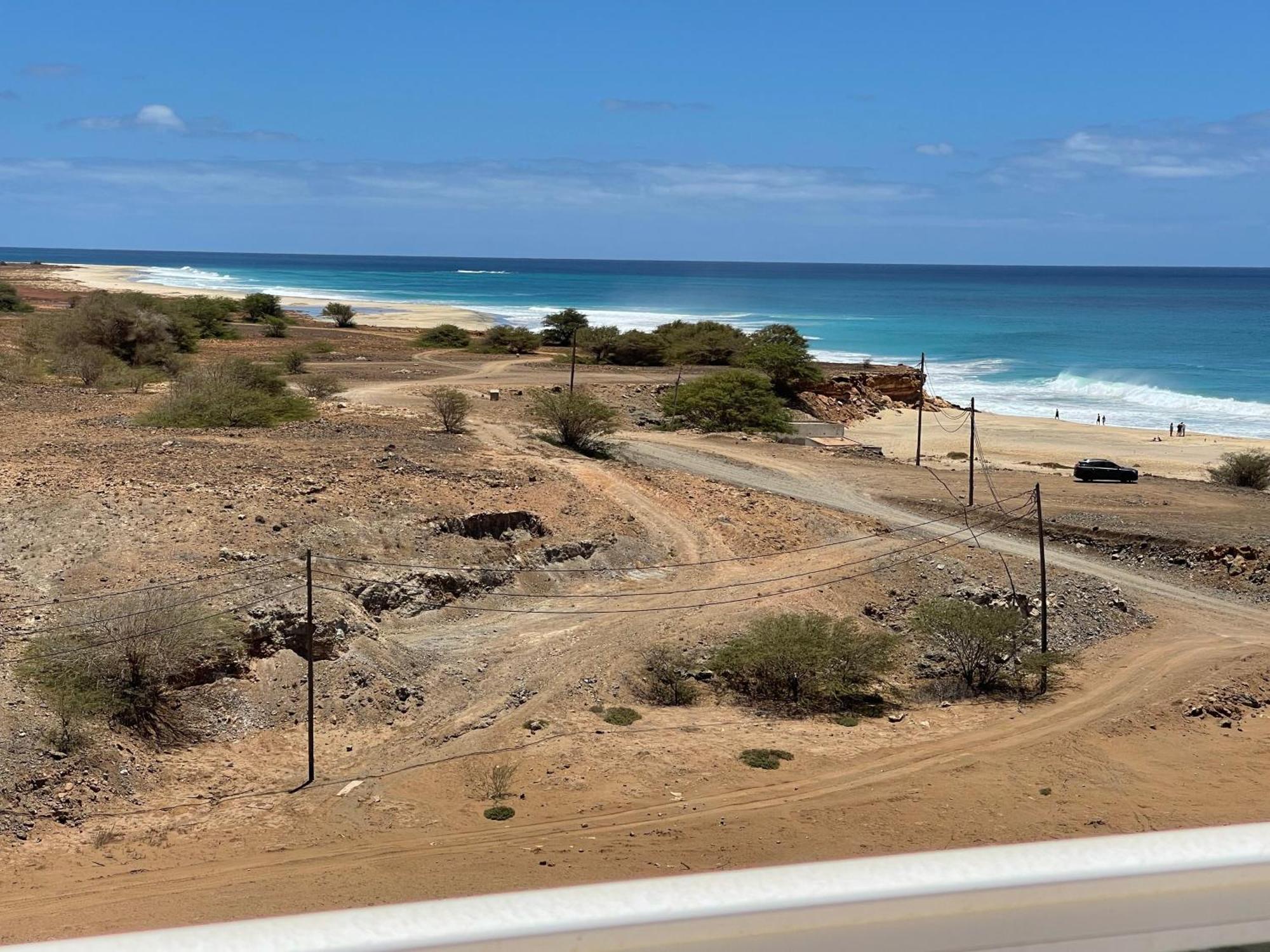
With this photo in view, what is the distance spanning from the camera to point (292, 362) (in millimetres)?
52812

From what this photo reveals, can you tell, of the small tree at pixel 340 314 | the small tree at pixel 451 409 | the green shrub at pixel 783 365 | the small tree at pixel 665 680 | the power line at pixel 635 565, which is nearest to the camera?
the small tree at pixel 665 680

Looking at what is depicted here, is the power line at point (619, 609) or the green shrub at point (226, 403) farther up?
the green shrub at point (226, 403)

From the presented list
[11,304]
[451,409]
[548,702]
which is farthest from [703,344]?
[11,304]

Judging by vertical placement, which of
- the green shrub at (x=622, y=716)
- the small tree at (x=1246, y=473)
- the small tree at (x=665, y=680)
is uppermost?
the small tree at (x=1246, y=473)

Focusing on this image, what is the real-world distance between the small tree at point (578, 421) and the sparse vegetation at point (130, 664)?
64.2ft

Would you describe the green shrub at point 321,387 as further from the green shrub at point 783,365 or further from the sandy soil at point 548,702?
the green shrub at point 783,365

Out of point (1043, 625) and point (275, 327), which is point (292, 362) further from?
point (1043, 625)

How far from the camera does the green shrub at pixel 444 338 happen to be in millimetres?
72375

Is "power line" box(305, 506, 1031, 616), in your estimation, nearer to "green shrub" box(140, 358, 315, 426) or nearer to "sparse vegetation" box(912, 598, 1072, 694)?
"sparse vegetation" box(912, 598, 1072, 694)

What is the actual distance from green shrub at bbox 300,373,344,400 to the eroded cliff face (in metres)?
22.5

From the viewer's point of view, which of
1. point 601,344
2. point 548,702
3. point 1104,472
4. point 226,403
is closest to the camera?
point 548,702

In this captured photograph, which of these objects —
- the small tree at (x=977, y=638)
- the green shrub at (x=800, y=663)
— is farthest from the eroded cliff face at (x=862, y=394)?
the green shrub at (x=800, y=663)

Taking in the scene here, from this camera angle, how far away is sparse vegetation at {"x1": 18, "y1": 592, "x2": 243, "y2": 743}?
16.9 m

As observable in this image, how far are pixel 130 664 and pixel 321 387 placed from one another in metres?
27.1
